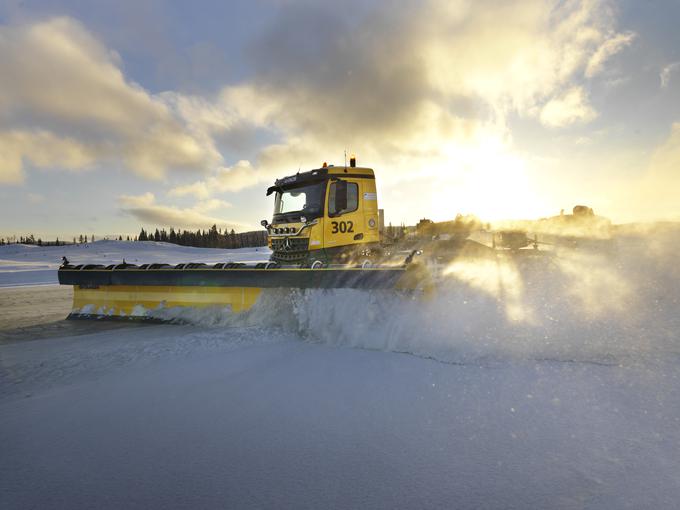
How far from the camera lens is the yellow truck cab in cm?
662

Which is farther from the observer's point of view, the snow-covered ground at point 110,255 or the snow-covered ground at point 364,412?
the snow-covered ground at point 110,255

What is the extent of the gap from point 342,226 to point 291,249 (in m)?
1.11

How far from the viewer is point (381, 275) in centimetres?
452

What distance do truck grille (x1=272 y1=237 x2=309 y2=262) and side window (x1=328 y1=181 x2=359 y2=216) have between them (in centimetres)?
79

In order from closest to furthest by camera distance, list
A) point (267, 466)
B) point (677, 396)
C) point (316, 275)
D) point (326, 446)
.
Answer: point (267, 466)
point (326, 446)
point (677, 396)
point (316, 275)

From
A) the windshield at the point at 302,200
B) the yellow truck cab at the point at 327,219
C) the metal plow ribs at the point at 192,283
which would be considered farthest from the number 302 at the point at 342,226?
the metal plow ribs at the point at 192,283

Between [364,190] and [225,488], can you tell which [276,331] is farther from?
[364,190]

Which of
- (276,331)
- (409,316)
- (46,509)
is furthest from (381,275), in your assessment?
(46,509)

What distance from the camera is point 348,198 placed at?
6.95 meters

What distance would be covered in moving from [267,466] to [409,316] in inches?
109

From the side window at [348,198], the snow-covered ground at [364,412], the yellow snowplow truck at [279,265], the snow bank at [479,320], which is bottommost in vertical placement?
the snow-covered ground at [364,412]

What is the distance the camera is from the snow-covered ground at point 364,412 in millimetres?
1695

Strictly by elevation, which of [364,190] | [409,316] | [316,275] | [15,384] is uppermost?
[364,190]

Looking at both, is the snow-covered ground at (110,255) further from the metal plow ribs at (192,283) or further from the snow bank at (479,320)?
the snow bank at (479,320)
